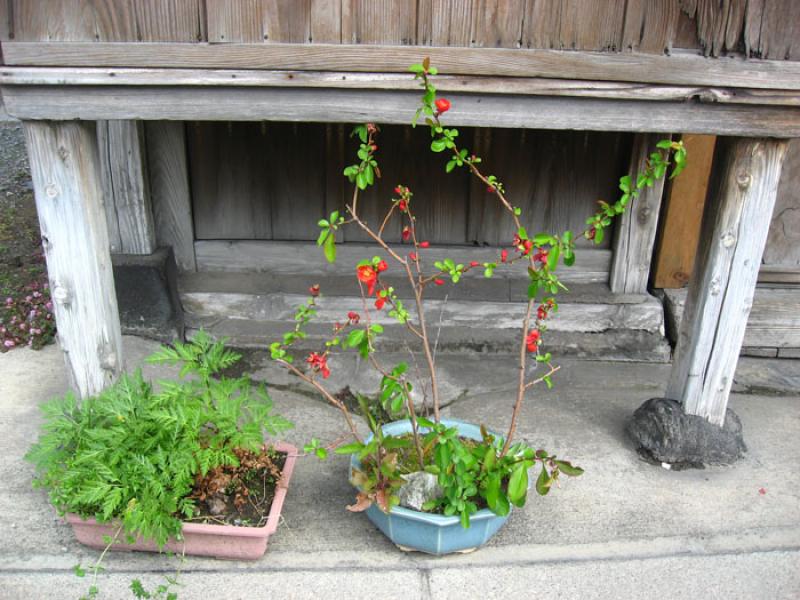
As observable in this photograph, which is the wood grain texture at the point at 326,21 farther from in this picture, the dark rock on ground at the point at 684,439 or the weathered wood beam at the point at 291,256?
the dark rock on ground at the point at 684,439

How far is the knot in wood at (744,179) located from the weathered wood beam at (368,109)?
0.17m

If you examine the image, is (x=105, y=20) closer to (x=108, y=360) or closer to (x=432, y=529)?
(x=108, y=360)

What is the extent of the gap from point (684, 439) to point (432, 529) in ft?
3.99

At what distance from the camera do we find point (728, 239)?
2656mm

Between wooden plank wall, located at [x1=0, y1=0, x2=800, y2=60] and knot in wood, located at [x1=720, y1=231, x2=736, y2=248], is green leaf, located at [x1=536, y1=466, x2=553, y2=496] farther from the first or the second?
wooden plank wall, located at [x1=0, y1=0, x2=800, y2=60]

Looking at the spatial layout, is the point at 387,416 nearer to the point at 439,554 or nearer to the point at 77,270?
the point at 439,554

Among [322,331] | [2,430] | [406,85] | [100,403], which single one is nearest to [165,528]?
[100,403]

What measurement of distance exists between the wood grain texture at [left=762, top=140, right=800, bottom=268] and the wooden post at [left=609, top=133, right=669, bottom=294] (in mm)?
632

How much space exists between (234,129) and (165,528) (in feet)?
7.31

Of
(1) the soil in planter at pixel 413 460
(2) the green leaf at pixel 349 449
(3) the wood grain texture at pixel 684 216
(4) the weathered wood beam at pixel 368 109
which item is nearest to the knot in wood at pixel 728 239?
(4) the weathered wood beam at pixel 368 109

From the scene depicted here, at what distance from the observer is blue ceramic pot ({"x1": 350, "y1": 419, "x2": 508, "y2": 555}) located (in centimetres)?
225

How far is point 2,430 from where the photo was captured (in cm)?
294

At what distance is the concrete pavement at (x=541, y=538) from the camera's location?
2.27m

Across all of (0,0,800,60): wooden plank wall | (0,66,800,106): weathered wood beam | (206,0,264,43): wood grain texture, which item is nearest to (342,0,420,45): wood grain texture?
(0,0,800,60): wooden plank wall
